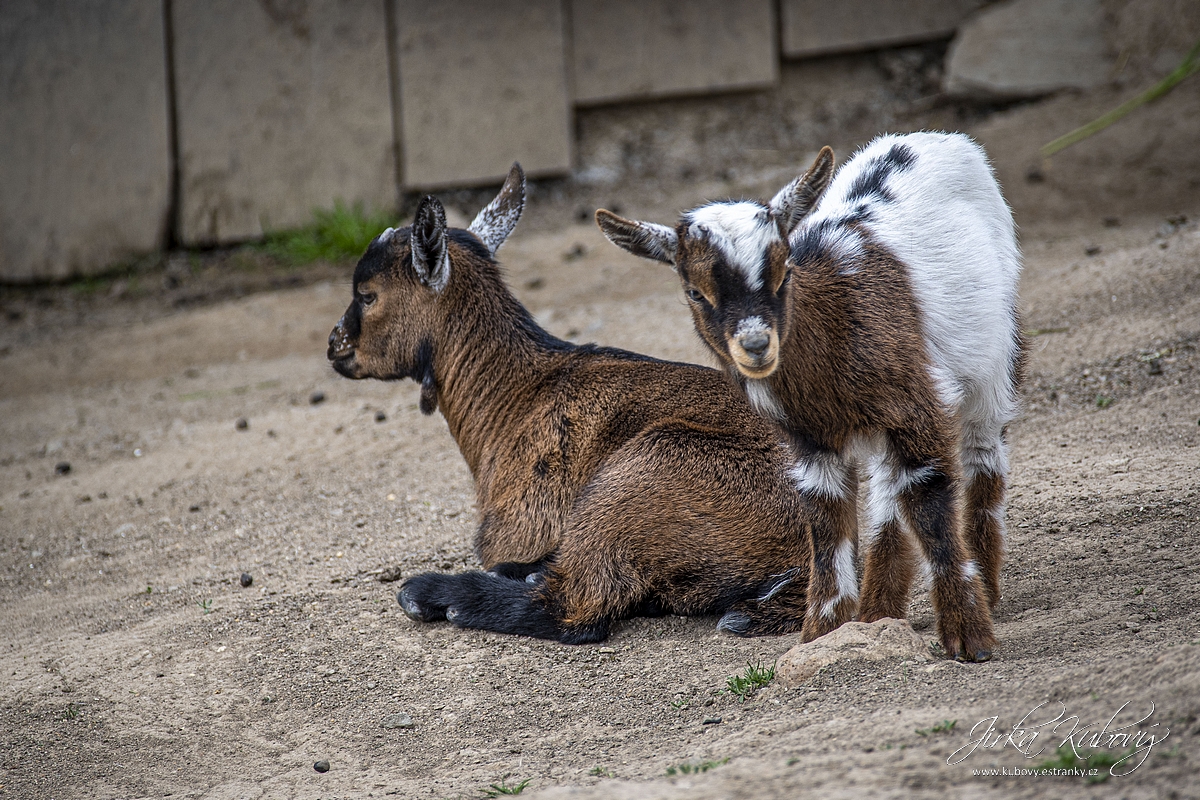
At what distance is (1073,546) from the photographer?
4.34m

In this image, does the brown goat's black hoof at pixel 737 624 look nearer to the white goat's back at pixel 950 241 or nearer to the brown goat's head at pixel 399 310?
the white goat's back at pixel 950 241

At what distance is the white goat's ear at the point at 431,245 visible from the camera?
4.59 meters

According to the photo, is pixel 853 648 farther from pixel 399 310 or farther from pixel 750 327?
pixel 399 310

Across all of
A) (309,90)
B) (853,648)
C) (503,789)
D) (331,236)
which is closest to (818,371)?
(853,648)

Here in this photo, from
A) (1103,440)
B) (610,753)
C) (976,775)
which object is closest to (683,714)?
(610,753)

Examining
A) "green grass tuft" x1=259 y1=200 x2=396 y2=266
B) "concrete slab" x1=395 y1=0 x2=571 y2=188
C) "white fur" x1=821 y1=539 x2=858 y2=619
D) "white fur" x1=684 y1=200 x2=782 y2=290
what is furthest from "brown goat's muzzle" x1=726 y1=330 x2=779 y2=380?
"concrete slab" x1=395 y1=0 x2=571 y2=188

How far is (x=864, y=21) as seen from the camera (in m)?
9.82

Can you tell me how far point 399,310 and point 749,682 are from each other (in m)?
2.27

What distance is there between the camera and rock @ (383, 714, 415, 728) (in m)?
3.83

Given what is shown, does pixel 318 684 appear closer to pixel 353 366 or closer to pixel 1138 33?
pixel 353 366

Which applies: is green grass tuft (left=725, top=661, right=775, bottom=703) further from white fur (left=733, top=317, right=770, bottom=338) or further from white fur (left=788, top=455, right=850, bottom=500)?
white fur (left=733, top=317, right=770, bottom=338)

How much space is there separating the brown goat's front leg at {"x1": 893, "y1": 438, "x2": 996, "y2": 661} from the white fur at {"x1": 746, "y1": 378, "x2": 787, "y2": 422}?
0.38 metres

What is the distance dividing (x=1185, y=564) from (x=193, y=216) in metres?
8.55

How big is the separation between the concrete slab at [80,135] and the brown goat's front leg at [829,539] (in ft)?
26.1
